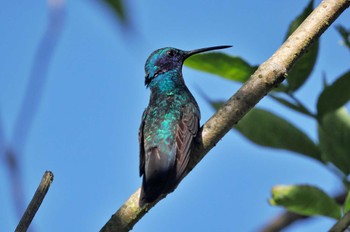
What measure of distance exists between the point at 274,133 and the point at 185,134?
725 millimetres

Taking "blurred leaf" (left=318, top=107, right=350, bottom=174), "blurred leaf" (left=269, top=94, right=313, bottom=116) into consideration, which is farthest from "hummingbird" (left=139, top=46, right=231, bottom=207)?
"blurred leaf" (left=318, top=107, right=350, bottom=174)

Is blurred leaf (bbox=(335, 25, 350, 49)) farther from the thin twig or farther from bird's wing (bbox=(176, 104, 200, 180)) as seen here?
the thin twig

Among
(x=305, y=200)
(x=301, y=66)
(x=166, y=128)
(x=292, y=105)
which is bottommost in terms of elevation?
(x=305, y=200)

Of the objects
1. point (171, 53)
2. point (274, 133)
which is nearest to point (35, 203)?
point (274, 133)

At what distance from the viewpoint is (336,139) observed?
10.5 feet

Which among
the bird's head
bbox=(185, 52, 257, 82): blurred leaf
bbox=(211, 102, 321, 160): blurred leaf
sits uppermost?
the bird's head

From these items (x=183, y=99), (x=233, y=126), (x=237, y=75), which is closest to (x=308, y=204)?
(x=233, y=126)

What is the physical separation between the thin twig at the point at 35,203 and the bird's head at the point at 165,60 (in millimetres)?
2763

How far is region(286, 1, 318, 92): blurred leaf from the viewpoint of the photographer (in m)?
3.44

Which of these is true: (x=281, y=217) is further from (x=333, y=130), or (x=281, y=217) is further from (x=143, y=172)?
(x=333, y=130)

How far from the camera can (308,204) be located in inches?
124

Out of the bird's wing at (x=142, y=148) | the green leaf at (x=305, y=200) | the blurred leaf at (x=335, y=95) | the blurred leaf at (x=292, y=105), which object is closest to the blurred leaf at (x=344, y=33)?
the blurred leaf at (x=335, y=95)

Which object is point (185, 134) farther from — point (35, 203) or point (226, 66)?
point (35, 203)

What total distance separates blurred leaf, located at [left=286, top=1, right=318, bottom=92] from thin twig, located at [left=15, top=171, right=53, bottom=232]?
4.63ft
